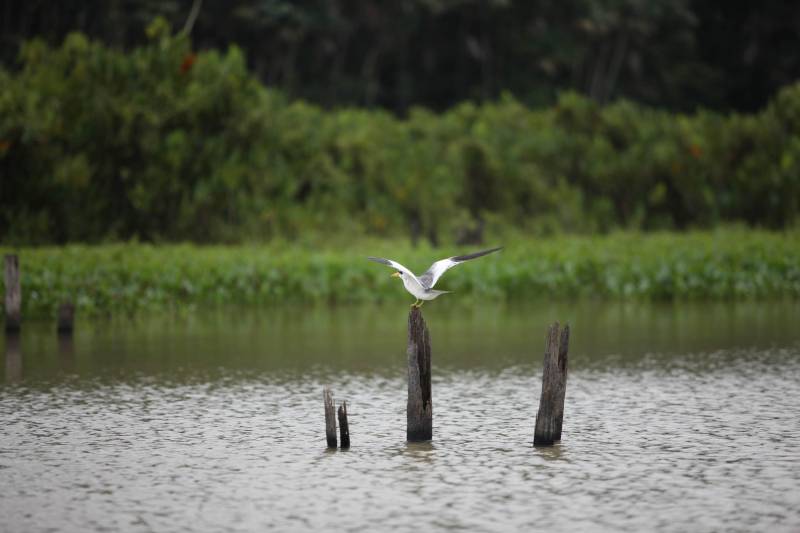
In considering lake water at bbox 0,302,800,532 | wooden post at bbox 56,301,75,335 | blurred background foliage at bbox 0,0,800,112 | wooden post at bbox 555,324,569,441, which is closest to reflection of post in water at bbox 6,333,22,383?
lake water at bbox 0,302,800,532

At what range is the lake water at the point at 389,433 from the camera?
10430mm

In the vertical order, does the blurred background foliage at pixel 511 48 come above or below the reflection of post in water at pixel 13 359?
above

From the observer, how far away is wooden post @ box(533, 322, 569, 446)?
12.2 m

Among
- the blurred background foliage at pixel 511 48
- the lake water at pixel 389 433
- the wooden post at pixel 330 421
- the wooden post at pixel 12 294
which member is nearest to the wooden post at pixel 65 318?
the lake water at pixel 389 433

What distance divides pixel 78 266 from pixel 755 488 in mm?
17497

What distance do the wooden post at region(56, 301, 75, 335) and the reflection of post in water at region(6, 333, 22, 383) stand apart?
2.47 feet

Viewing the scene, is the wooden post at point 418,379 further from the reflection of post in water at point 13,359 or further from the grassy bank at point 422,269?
the grassy bank at point 422,269

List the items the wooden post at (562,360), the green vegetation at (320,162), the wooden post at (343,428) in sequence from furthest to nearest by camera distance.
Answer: the green vegetation at (320,162) → the wooden post at (343,428) → the wooden post at (562,360)

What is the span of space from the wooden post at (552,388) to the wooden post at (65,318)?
469 inches

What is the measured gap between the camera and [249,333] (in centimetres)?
2342

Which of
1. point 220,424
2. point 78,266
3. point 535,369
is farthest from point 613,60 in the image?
point 220,424

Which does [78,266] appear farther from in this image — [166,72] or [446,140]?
[446,140]

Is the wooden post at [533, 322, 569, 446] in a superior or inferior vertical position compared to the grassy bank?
inferior

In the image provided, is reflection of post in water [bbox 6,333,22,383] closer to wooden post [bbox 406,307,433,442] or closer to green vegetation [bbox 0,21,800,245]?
wooden post [bbox 406,307,433,442]
